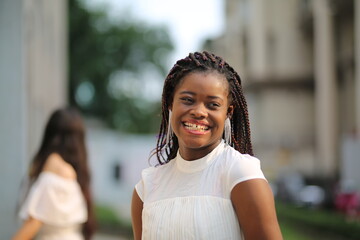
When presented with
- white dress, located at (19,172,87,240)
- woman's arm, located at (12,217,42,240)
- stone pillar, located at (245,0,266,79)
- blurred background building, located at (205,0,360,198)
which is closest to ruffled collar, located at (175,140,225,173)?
woman's arm, located at (12,217,42,240)

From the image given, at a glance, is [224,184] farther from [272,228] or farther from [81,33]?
[81,33]

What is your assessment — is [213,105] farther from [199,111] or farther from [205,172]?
[205,172]

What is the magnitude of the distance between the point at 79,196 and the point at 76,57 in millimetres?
33994

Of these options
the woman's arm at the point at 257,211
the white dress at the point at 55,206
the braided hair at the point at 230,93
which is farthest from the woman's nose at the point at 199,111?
the white dress at the point at 55,206

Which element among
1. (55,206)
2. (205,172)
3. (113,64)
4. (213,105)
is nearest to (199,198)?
(205,172)

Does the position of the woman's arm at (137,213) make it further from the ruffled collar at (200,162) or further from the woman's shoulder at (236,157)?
the woman's shoulder at (236,157)

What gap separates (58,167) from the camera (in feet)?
14.8

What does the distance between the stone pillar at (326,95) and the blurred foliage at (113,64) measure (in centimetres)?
1049

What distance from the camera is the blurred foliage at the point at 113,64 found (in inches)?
1503

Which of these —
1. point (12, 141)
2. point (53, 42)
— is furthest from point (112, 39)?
point (12, 141)

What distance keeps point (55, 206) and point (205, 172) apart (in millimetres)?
2324

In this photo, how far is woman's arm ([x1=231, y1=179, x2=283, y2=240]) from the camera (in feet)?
7.08

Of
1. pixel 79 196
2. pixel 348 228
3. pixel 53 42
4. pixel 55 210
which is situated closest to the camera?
pixel 55 210

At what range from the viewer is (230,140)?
252 centimetres
